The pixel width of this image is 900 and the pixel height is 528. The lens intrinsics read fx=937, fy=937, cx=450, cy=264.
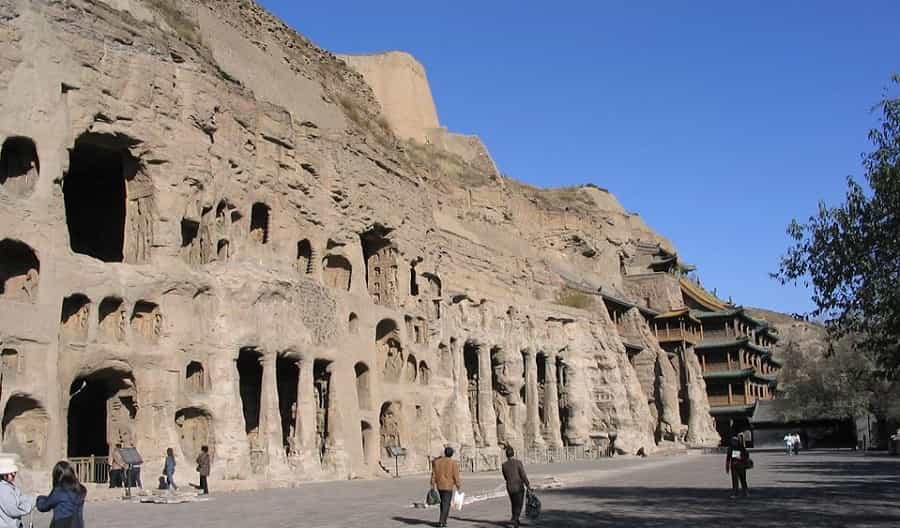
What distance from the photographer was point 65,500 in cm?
923

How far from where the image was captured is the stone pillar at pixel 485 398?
49812mm

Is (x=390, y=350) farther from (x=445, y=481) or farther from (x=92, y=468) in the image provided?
(x=445, y=481)

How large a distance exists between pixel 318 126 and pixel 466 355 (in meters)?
18.4

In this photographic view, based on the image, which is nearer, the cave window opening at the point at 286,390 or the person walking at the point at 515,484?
the person walking at the point at 515,484

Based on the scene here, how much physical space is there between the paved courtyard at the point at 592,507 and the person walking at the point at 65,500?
22.9 ft

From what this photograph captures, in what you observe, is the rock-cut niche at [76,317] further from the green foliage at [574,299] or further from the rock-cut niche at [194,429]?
the green foliage at [574,299]

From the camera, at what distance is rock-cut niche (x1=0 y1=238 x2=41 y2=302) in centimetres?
2477

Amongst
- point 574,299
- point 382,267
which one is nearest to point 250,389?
point 382,267

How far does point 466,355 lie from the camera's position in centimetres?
5212

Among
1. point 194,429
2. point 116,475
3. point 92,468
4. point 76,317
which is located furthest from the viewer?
point 194,429

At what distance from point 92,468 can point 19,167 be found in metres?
8.47

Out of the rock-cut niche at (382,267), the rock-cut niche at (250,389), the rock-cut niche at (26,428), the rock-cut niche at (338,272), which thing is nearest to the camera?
the rock-cut niche at (26,428)

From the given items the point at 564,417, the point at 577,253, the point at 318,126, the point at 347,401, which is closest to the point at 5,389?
the point at 347,401

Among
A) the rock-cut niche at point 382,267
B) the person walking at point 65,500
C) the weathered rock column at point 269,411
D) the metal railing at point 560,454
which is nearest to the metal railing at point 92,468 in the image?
the weathered rock column at point 269,411
